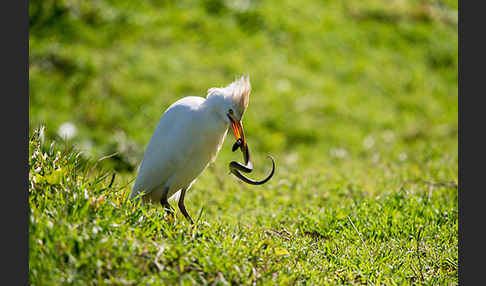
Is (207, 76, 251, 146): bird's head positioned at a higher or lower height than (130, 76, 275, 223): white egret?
higher

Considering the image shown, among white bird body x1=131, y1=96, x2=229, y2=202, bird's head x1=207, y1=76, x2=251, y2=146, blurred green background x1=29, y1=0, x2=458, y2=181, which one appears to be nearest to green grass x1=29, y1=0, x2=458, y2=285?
blurred green background x1=29, y1=0, x2=458, y2=181

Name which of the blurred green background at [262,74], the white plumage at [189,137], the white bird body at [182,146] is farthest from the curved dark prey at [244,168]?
the blurred green background at [262,74]

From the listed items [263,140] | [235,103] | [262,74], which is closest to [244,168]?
[235,103]

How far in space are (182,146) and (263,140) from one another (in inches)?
184

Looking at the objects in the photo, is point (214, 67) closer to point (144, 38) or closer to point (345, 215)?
point (144, 38)

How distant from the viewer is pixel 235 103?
13.7 ft

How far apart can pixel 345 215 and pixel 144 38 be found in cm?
708

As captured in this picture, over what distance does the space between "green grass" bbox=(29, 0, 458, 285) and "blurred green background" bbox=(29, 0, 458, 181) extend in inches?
1.3

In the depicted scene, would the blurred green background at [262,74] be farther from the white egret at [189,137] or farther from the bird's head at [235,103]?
the bird's head at [235,103]

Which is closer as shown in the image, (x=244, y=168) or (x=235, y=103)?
(x=244, y=168)

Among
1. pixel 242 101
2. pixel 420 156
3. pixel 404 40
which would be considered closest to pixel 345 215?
pixel 242 101

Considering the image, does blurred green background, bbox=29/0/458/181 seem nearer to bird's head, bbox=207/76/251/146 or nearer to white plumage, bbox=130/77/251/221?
white plumage, bbox=130/77/251/221

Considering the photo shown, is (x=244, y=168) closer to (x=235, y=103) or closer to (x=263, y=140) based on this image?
(x=235, y=103)

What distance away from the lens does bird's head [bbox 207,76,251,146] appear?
416 cm
